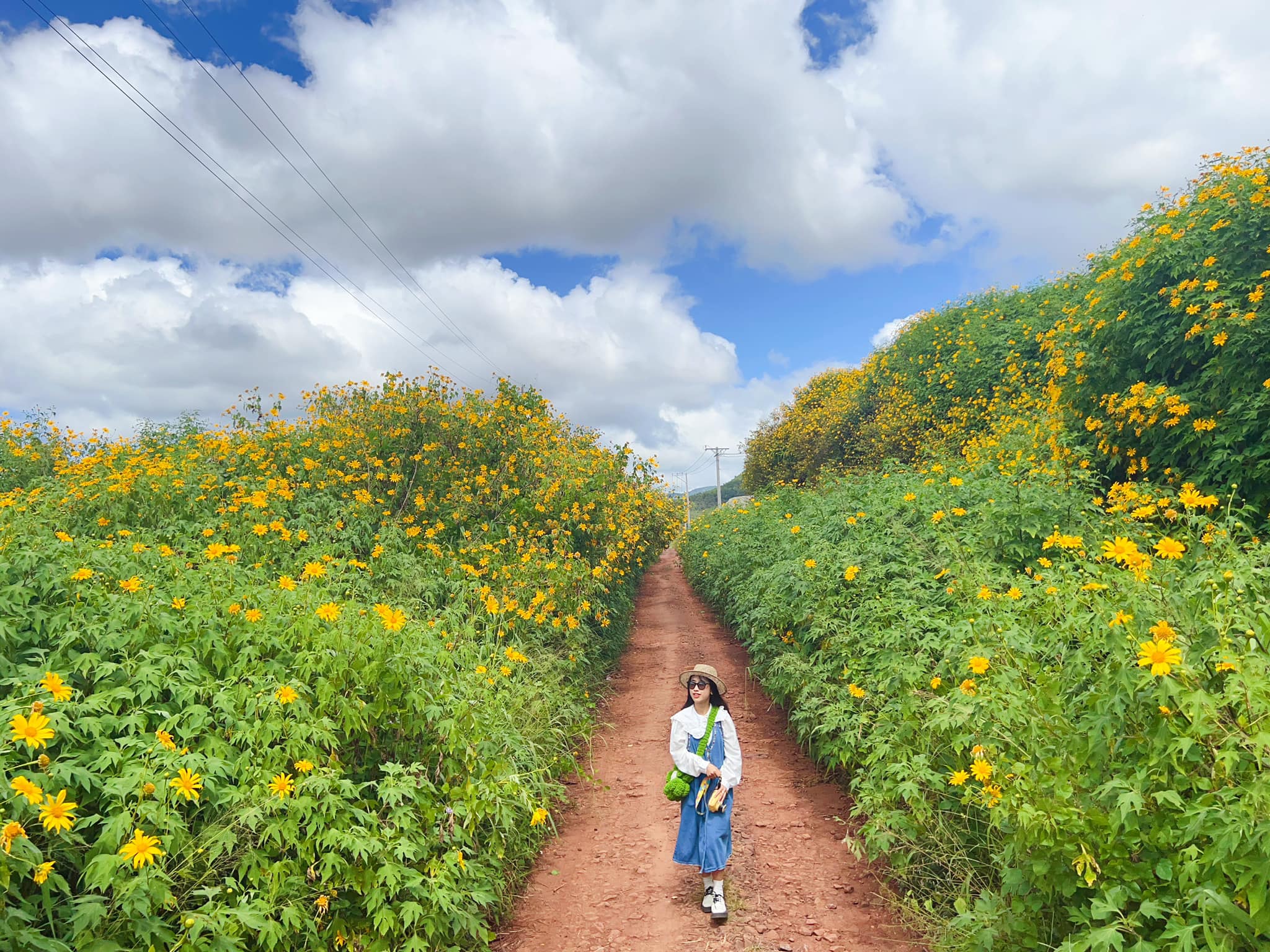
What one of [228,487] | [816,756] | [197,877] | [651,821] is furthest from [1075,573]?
[228,487]

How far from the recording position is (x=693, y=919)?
3496 mm

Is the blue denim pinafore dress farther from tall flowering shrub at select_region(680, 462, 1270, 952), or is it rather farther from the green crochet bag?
tall flowering shrub at select_region(680, 462, 1270, 952)

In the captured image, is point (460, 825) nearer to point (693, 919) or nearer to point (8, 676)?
point (693, 919)

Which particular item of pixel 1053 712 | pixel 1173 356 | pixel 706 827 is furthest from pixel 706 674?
pixel 1173 356

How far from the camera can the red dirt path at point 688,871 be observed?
335 cm

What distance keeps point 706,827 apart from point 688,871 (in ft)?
2.16

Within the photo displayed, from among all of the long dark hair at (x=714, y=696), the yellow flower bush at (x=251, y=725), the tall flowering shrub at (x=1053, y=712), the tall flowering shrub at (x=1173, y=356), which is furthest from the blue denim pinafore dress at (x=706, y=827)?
the tall flowering shrub at (x=1173, y=356)

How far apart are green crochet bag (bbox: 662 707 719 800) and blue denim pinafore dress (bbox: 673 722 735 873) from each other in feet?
0.08

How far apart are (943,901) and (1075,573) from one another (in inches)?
68.7

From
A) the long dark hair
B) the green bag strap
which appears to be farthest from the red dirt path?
the long dark hair

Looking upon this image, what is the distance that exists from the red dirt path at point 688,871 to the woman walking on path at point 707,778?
23 cm

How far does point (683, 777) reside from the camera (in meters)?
3.67

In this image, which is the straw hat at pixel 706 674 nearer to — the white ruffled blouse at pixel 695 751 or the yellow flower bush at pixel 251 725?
the white ruffled blouse at pixel 695 751

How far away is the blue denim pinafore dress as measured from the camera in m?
3.56
